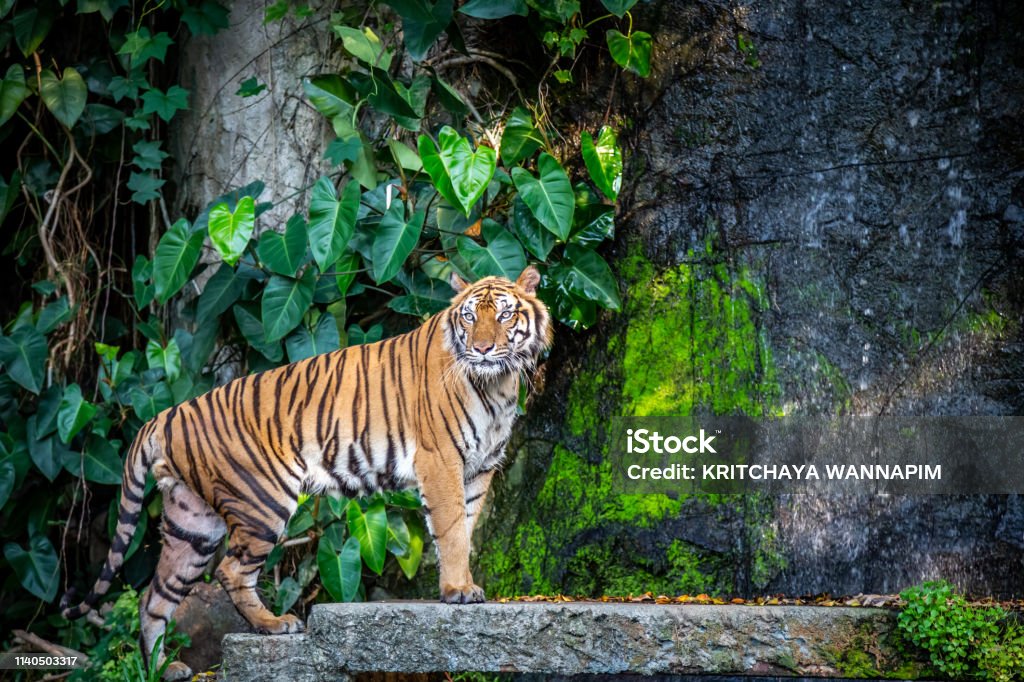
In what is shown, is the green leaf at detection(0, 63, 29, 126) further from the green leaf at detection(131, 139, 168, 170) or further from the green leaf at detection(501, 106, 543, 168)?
the green leaf at detection(501, 106, 543, 168)

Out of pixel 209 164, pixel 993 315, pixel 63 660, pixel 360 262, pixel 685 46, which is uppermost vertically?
pixel 685 46

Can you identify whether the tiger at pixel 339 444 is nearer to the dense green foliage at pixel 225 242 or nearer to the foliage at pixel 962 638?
the dense green foliage at pixel 225 242

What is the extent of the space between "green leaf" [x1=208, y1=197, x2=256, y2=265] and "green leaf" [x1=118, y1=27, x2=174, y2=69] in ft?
4.93

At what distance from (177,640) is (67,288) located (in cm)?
244

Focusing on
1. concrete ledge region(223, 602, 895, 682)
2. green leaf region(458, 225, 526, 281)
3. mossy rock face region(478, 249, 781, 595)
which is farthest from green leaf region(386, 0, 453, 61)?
concrete ledge region(223, 602, 895, 682)

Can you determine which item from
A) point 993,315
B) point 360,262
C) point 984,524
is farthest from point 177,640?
point 993,315

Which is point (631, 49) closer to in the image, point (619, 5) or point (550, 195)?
point (619, 5)

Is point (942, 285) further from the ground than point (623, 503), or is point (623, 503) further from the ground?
point (942, 285)

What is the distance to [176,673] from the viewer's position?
511 centimetres

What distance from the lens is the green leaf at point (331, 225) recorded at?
527 centimetres

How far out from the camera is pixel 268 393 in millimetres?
4996

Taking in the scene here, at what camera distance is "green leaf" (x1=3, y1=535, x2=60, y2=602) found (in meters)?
6.34

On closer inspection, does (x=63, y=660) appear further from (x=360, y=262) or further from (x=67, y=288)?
(x=360, y=262)

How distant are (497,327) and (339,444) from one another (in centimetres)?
93
